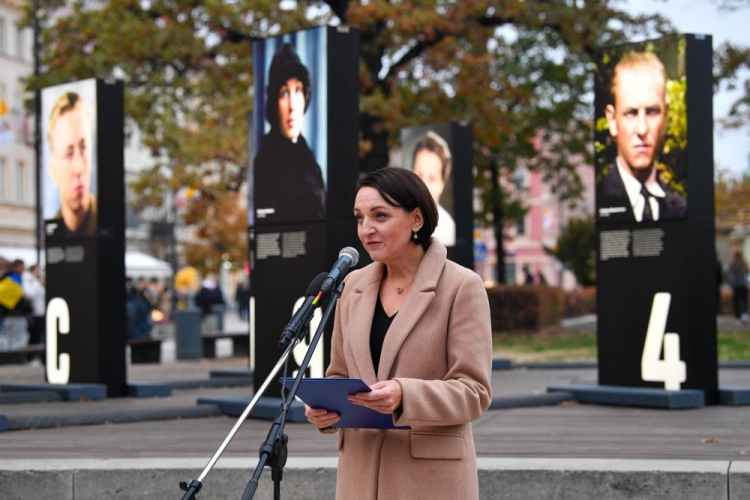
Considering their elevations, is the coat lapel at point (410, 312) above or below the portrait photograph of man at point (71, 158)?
below

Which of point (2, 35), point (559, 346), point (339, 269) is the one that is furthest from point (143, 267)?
point (339, 269)

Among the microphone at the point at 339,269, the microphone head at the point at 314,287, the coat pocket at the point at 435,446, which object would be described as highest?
the microphone at the point at 339,269

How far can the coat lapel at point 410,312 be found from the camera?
408 cm

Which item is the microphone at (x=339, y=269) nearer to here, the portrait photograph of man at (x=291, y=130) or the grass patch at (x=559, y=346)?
the portrait photograph of man at (x=291, y=130)

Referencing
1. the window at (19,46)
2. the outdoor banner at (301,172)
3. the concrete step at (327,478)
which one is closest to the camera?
the concrete step at (327,478)

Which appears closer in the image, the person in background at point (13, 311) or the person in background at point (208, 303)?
the person in background at point (13, 311)

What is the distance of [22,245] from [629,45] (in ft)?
167

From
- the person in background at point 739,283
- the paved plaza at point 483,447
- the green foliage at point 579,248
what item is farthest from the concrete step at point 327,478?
the green foliage at point 579,248

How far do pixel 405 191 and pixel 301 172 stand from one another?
23.6ft

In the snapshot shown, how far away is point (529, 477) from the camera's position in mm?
7410

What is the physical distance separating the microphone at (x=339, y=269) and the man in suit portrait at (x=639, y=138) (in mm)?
7931

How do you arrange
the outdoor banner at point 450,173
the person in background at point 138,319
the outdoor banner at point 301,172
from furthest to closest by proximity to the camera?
the person in background at point 138,319 → the outdoor banner at point 450,173 → the outdoor banner at point 301,172

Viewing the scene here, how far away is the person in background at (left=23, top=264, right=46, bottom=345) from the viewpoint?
2536 centimetres

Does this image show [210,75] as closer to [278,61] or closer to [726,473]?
[278,61]
